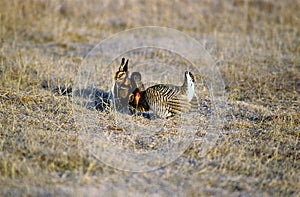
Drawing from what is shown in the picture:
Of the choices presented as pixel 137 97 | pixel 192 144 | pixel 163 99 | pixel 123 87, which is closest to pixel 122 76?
pixel 123 87

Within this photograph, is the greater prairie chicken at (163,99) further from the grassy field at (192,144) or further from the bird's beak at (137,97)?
the grassy field at (192,144)

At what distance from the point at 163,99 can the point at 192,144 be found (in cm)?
73

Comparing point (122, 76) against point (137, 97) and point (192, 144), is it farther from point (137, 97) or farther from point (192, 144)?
point (192, 144)

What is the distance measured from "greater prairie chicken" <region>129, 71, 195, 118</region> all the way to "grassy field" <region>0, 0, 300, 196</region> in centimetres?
67

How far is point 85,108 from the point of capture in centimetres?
566

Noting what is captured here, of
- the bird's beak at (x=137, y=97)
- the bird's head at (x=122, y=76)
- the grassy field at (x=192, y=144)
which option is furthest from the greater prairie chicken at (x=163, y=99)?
the grassy field at (x=192, y=144)

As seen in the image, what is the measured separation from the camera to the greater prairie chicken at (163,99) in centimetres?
527

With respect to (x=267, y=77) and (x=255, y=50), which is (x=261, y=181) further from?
(x=255, y=50)

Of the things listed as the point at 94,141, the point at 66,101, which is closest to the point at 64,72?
the point at 66,101

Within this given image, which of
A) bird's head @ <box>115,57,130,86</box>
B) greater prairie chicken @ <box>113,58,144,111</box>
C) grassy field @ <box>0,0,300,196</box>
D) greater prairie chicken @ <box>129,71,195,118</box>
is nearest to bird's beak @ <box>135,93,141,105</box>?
greater prairie chicken @ <box>129,71,195,118</box>

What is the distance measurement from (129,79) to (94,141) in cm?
127

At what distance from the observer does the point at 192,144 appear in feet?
15.7

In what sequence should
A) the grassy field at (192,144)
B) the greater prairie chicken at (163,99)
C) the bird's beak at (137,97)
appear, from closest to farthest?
the grassy field at (192,144)
the greater prairie chicken at (163,99)
the bird's beak at (137,97)

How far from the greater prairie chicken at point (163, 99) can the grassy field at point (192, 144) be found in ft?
2.19
